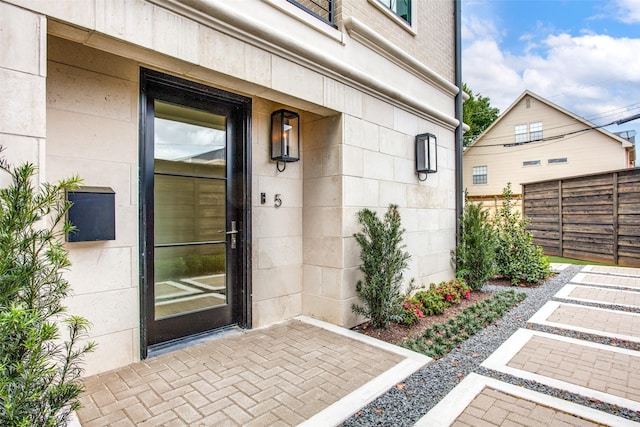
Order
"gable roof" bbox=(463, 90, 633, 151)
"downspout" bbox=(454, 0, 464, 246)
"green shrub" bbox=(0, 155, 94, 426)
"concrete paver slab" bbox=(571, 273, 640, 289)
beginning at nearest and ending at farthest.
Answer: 1. "green shrub" bbox=(0, 155, 94, 426)
2. "concrete paver slab" bbox=(571, 273, 640, 289)
3. "downspout" bbox=(454, 0, 464, 246)
4. "gable roof" bbox=(463, 90, 633, 151)

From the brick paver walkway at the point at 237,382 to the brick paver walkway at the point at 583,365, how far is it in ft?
4.04

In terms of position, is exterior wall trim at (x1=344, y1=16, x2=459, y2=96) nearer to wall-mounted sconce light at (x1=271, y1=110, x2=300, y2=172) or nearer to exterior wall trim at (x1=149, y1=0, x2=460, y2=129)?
exterior wall trim at (x1=149, y1=0, x2=460, y2=129)

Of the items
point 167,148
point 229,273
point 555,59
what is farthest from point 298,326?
point 555,59

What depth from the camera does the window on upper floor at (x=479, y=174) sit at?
18.3 m

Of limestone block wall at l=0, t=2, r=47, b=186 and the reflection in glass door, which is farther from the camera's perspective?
the reflection in glass door

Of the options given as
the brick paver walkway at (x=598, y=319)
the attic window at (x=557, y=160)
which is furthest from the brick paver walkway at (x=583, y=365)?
the attic window at (x=557, y=160)

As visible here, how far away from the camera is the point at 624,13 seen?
9.45 meters

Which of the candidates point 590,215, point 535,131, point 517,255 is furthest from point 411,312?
point 535,131

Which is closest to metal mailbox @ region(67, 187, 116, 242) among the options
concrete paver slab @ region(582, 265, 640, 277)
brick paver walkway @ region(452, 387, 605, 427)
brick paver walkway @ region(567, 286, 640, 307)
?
brick paver walkway @ region(452, 387, 605, 427)

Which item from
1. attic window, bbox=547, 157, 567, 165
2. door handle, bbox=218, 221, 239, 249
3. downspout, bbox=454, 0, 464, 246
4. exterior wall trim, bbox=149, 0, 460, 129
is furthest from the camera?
attic window, bbox=547, 157, 567, 165

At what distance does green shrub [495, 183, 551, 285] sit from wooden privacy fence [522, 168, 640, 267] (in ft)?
8.94

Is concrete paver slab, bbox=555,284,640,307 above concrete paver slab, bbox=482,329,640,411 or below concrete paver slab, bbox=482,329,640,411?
above

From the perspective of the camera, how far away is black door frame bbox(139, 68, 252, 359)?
2875 millimetres

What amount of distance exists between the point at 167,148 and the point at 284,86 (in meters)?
1.30
